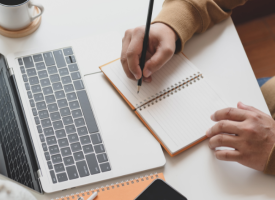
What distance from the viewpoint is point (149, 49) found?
2.59 feet

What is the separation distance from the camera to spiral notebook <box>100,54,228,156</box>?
2.31 ft

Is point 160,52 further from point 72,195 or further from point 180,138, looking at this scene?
point 72,195

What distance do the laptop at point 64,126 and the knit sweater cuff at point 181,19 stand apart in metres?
0.22

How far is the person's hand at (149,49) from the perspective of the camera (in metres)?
0.73

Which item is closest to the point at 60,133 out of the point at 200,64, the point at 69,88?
the point at 69,88

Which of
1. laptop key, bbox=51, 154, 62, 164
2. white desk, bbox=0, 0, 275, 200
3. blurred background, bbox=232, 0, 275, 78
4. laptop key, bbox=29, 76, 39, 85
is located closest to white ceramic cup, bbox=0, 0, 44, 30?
white desk, bbox=0, 0, 275, 200

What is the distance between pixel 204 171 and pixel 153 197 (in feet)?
0.47

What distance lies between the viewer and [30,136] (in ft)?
2.28

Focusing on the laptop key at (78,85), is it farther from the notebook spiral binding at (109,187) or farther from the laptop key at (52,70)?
the notebook spiral binding at (109,187)

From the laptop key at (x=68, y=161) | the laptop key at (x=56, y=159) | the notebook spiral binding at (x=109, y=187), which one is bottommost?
the notebook spiral binding at (x=109, y=187)

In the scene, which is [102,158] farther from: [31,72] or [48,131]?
[31,72]

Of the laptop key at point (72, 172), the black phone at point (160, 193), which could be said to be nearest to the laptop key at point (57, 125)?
the laptop key at point (72, 172)

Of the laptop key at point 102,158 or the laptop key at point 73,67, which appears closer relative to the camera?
the laptop key at point 102,158

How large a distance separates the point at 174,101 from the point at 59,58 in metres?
0.32
